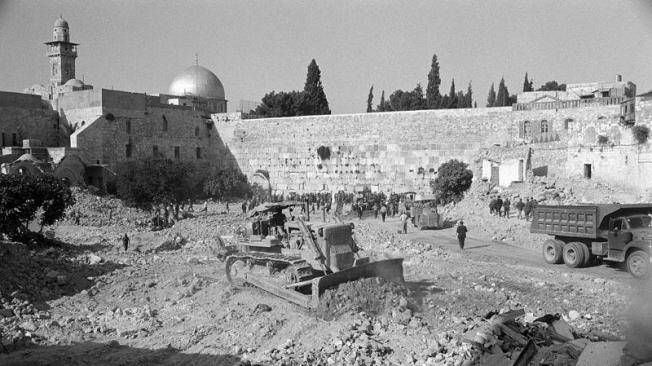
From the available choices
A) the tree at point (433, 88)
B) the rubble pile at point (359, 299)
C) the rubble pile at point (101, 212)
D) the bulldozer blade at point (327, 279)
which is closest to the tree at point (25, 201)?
the rubble pile at point (101, 212)

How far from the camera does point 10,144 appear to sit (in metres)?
33.0

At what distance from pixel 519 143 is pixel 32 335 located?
2367cm

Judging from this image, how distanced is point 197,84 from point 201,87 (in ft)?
1.25

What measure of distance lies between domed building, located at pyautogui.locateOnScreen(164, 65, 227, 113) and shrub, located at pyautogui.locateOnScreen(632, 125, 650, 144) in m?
32.0

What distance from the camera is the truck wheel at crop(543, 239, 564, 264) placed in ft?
49.0

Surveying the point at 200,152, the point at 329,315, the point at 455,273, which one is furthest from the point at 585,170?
the point at 200,152

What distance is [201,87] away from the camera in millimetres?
47562

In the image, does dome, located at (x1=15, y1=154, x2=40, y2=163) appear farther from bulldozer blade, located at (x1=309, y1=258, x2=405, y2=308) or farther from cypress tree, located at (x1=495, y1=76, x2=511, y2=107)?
cypress tree, located at (x1=495, y1=76, x2=511, y2=107)

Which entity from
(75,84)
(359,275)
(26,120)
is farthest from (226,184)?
(359,275)

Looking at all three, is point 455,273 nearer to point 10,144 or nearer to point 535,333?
point 535,333

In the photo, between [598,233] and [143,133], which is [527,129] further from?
[143,133]

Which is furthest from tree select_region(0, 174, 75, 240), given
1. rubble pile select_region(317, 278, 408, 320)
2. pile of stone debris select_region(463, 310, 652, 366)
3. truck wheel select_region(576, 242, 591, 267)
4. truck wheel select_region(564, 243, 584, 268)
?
truck wheel select_region(576, 242, 591, 267)

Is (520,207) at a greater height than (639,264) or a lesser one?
greater

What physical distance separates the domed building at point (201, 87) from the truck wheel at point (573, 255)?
3589 cm
